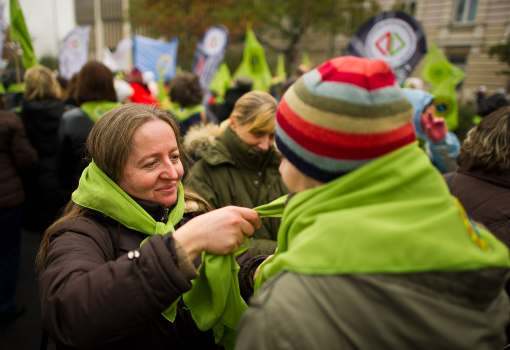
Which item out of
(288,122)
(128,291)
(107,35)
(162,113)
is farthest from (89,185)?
(107,35)

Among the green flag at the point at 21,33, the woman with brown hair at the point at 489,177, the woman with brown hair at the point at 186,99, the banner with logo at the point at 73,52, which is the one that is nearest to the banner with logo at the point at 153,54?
the banner with logo at the point at 73,52

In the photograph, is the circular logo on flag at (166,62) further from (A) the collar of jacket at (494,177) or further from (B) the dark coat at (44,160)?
(A) the collar of jacket at (494,177)

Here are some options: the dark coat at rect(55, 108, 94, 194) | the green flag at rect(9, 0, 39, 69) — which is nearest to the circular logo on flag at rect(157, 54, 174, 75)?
the green flag at rect(9, 0, 39, 69)

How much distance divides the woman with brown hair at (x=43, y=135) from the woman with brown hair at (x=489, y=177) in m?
3.81

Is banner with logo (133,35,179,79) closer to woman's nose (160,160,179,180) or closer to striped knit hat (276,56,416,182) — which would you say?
woman's nose (160,160,179,180)

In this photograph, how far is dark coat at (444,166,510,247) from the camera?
1868mm

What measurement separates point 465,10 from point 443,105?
23.4 meters

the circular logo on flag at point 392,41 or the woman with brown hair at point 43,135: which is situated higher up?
the circular logo on flag at point 392,41

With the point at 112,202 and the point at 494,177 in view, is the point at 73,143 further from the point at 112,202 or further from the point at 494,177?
the point at 494,177

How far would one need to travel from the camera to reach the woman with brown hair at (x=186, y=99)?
4652 millimetres

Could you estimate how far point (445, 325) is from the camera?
77 cm

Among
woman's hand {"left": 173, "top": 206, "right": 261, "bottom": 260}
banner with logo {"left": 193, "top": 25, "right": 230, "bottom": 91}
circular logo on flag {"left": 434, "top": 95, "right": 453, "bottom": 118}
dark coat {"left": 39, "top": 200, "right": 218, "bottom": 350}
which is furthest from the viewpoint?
banner with logo {"left": 193, "top": 25, "right": 230, "bottom": 91}

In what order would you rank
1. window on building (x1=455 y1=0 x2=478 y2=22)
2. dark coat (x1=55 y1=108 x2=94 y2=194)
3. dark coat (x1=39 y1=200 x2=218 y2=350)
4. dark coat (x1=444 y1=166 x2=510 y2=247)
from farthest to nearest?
window on building (x1=455 y1=0 x2=478 y2=22)
dark coat (x1=55 y1=108 x2=94 y2=194)
dark coat (x1=444 y1=166 x2=510 y2=247)
dark coat (x1=39 y1=200 x2=218 y2=350)

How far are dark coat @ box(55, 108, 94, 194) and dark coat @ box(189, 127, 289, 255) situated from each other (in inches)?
54.3
